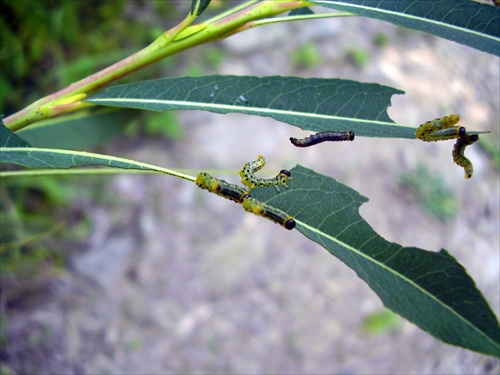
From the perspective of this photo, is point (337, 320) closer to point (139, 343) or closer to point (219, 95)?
point (139, 343)

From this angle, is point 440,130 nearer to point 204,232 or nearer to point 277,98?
point 277,98

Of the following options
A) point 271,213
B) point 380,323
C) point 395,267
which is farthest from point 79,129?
point 380,323

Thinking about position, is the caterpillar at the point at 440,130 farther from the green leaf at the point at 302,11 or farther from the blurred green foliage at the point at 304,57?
the blurred green foliage at the point at 304,57

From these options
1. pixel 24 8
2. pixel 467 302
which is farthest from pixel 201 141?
pixel 467 302

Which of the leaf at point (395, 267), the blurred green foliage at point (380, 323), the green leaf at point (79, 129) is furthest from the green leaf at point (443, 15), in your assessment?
the blurred green foliage at point (380, 323)

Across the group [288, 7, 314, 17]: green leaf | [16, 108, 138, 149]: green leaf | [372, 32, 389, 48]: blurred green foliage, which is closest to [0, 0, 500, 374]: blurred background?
[372, 32, 389, 48]: blurred green foliage
